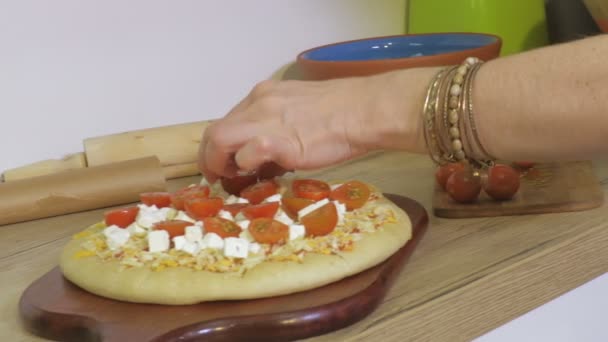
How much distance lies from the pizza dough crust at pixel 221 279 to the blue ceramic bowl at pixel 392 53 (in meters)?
0.66

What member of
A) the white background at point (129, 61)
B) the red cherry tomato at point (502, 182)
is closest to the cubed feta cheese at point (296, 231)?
the red cherry tomato at point (502, 182)

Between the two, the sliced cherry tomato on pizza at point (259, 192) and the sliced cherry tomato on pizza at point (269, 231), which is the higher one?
the sliced cherry tomato on pizza at point (269, 231)

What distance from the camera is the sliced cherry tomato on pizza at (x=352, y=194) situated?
1060 millimetres

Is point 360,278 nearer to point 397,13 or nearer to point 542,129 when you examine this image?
point 542,129

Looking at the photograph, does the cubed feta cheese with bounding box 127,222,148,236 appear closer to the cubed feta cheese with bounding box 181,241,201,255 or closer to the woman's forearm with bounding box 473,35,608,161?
the cubed feta cheese with bounding box 181,241,201,255

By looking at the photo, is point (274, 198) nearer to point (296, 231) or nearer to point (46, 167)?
point (296, 231)

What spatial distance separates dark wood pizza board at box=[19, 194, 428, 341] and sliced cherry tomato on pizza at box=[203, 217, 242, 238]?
107mm

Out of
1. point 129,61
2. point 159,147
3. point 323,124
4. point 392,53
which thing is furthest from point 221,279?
point 392,53

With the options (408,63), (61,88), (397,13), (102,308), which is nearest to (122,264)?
(102,308)

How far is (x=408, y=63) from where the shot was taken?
59.8 inches

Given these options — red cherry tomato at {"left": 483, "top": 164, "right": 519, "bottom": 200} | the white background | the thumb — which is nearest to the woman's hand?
the thumb

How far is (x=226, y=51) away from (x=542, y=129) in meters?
0.88

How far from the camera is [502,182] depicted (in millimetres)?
1160

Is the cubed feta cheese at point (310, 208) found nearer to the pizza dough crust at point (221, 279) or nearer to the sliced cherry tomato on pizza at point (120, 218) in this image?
the pizza dough crust at point (221, 279)
